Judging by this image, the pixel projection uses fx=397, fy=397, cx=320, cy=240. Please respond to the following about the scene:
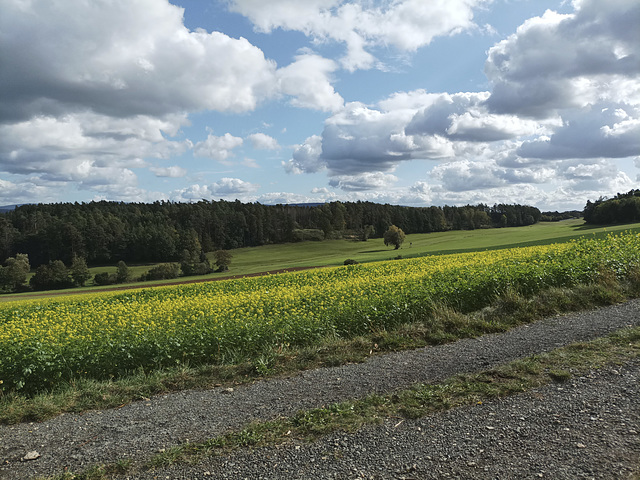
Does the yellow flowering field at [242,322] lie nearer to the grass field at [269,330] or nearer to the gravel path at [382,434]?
the grass field at [269,330]

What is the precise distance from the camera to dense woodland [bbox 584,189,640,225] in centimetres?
9044

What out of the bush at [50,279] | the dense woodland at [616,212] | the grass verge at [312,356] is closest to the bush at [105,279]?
the bush at [50,279]

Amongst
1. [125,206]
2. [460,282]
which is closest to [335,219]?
[125,206]

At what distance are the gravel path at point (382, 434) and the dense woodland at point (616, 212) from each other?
4232 inches

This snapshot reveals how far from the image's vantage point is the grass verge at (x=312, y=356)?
6.64 m

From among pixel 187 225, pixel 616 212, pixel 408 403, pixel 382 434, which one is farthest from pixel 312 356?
pixel 187 225

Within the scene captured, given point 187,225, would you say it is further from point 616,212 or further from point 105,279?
point 616,212

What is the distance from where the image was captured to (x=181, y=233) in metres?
110

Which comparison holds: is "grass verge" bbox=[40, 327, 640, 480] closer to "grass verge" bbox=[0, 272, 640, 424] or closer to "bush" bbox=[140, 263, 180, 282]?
"grass verge" bbox=[0, 272, 640, 424]

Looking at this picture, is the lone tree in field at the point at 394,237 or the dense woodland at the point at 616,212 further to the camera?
the dense woodland at the point at 616,212

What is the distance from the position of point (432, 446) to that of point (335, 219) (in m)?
136

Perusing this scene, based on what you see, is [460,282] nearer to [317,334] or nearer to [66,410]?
[317,334]

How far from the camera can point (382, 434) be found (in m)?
4.70

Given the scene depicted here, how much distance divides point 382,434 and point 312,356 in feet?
11.8
